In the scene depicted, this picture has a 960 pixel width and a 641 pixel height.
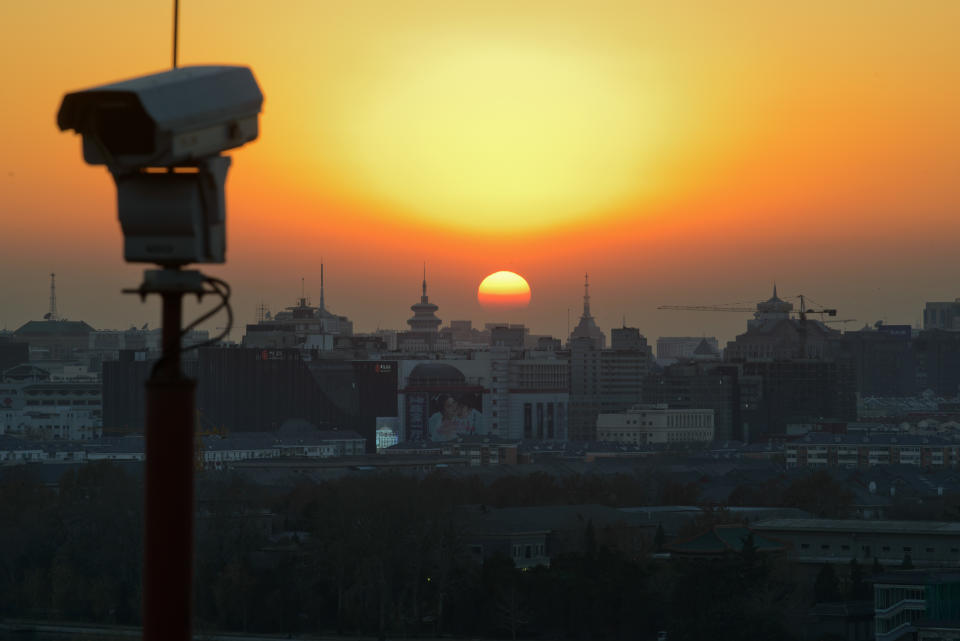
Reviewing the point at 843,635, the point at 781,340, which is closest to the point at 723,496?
the point at 843,635

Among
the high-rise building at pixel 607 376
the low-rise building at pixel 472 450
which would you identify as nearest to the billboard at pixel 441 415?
the low-rise building at pixel 472 450

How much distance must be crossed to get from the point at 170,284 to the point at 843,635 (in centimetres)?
3210

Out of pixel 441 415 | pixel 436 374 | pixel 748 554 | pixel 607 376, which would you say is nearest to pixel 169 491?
pixel 748 554

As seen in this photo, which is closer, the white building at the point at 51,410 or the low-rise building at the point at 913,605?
the low-rise building at the point at 913,605

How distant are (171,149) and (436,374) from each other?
12200cm

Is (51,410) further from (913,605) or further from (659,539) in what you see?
(913,605)

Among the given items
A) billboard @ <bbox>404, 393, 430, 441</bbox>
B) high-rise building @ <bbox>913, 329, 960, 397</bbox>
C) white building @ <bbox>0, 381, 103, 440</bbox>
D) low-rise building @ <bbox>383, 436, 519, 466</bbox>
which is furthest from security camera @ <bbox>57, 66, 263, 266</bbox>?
high-rise building @ <bbox>913, 329, 960, 397</bbox>

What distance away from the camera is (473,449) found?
10356 cm

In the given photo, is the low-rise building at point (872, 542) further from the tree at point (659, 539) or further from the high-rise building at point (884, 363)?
the high-rise building at point (884, 363)

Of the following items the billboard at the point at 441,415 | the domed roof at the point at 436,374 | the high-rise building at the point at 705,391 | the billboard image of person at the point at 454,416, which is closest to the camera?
the billboard image of person at the point at 454,416

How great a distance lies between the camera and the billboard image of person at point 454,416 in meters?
124

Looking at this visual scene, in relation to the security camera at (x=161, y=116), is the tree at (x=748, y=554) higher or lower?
lower

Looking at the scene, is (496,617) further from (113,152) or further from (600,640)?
(113,152)

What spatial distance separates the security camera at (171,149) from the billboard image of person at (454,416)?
11675 centimetres
